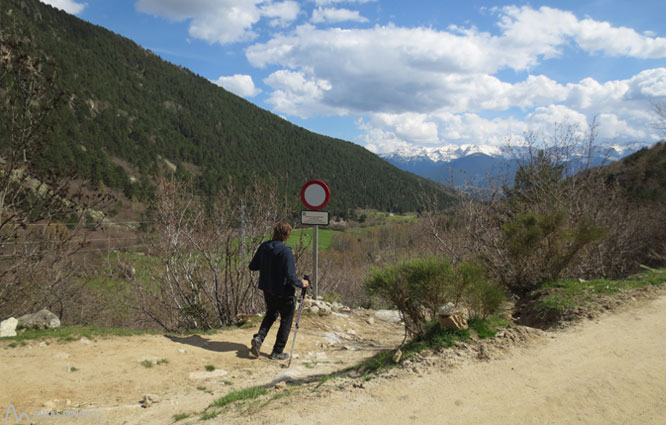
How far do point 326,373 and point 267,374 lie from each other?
2.80 feet

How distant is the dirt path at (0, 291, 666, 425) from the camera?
348cm

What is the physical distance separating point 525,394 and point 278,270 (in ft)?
11.9

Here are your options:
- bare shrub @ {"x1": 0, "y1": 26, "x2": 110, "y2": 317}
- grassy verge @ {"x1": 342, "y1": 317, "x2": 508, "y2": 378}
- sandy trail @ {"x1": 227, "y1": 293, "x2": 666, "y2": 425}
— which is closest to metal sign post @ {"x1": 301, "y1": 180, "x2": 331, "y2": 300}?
grassy verge @ {"x1": 342, "y1": 317, "x2": 508, "y2": 378}

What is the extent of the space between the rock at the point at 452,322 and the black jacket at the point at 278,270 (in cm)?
212

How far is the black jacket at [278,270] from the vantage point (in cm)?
587

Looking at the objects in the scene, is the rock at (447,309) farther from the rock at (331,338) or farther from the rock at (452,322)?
the rock at (331,338)

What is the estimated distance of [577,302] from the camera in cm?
648

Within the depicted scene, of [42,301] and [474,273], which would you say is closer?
[474,273]

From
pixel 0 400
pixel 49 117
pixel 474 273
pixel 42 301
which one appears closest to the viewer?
pixel 0 400

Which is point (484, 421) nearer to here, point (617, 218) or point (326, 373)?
point (326, 373)

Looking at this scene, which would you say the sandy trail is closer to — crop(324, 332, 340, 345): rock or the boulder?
crop(324, 332, 340, 345): rock

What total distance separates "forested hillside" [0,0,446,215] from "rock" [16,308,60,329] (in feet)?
208

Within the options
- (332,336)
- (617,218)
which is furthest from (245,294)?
(617,218)

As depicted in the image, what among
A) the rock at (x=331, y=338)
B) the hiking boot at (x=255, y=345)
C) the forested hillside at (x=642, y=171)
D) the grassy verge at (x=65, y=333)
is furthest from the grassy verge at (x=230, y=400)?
the forested hillside at (x=642, y=171)
